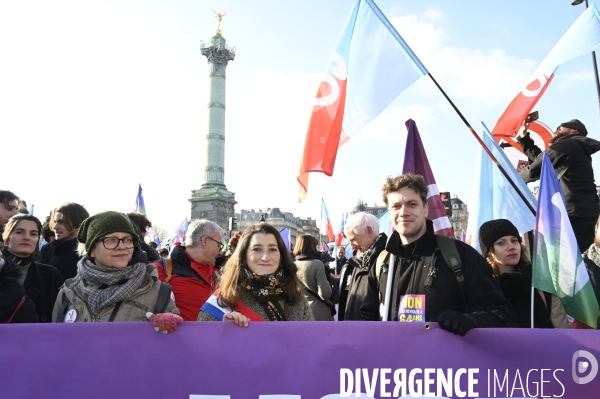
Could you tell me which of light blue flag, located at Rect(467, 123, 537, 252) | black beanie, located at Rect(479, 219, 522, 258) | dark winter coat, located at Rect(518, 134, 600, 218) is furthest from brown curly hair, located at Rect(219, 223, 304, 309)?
dark winter coat, located at Rect(518, 134, 600, 218)

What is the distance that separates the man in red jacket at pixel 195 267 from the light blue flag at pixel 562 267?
2.41 metres

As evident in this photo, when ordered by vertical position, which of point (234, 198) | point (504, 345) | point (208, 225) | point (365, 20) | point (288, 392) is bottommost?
point (288, 392)

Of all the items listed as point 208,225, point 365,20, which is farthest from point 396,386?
point 365,20

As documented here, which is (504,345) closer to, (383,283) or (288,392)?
(383,283)

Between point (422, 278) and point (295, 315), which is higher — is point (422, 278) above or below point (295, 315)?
above

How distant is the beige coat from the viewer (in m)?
3.25

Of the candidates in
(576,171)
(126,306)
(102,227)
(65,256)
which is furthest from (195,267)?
(576,171)

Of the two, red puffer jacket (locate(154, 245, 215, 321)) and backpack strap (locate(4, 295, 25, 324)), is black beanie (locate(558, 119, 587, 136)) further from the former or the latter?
backpack strap (locate(4, 295, 25, 324))

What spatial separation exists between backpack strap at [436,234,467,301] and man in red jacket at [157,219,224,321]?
6.81ft

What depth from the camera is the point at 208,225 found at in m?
4.98

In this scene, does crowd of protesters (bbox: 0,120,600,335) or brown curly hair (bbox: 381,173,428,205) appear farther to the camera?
brown curly hair (bbox: 381,173,428,205)

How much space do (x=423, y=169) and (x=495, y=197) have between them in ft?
3.18

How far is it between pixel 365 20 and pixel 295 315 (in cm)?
295

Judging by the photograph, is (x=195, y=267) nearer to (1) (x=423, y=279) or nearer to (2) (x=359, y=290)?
(2) (x=359, y=290)
